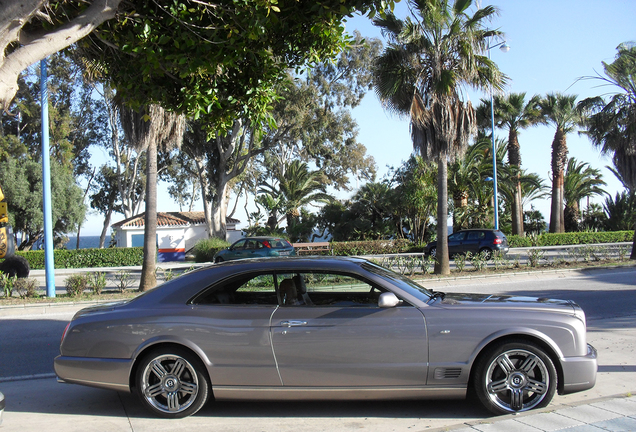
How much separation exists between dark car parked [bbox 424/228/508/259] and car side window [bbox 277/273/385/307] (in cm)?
1982

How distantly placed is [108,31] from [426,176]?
88.2ft

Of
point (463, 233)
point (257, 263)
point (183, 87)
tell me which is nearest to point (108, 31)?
point (183, 87)

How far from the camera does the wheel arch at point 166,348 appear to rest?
457 centimetres

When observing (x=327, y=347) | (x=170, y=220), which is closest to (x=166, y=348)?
(x=327, y=347)

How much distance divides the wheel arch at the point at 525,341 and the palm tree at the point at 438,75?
11.7 metres

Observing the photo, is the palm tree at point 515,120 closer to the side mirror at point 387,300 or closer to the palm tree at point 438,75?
the palm tree at point 438,75

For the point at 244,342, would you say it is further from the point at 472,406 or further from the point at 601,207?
the point at 601,207

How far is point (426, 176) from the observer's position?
1259 inches

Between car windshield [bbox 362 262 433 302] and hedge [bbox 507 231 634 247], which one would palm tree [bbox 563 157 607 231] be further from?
car windshield [bbox 362 262 433 302]

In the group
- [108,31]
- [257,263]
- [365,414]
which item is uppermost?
[108,31]

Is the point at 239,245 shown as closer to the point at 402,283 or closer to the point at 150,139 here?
the point at 150,139

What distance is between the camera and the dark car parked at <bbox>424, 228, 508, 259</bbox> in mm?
24516

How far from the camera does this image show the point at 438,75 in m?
15.6

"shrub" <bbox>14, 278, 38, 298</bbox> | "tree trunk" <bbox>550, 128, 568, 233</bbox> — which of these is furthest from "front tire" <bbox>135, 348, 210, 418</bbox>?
"tree trunk" <bbox>550, 128, 568, 233</bbox>
